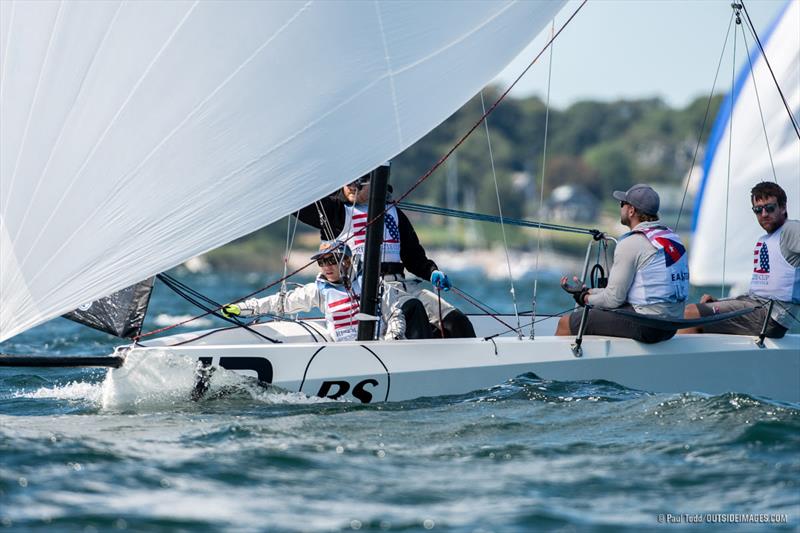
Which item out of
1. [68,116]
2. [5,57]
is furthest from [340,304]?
[5,57]

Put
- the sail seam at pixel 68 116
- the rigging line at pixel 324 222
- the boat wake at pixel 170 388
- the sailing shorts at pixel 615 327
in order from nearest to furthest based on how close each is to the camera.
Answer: the sail seam at pixel 68 116 < the boat wake at pixel 170 388 < the sailing shorts at pixel 615 327 < the rigging line at pixel 324 222

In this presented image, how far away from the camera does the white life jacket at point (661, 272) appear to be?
5.44m


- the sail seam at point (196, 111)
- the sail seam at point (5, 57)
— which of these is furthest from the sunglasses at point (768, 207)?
the sail seam at point (5, 57)

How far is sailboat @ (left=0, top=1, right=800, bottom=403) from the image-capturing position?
15.2 ft

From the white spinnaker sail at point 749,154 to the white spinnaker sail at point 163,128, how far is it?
174 inches

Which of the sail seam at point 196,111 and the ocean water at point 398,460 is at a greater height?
the sail seam at point 196,111

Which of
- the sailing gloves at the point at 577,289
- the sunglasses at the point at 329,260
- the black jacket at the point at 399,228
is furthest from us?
the black jacket at the point at 399,228

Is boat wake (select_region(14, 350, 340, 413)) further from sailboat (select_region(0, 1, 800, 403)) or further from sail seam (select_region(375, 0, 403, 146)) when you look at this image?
sail seam (select_region(375, 0, 403, 146))

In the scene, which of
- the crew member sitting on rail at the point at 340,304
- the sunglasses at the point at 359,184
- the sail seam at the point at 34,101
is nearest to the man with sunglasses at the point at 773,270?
the crew member sitting on rail at the point at 340,304

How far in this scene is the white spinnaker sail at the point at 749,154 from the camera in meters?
8.66

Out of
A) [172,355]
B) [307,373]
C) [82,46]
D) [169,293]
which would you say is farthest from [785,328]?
[169,293]

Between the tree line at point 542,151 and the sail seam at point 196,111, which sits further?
the tree line at point 542,151

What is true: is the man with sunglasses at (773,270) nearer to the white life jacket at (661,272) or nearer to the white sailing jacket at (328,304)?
the white life jacket at (661,272)

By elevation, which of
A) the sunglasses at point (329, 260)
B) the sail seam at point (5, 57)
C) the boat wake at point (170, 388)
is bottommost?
the boat wake at point (170, 388)
